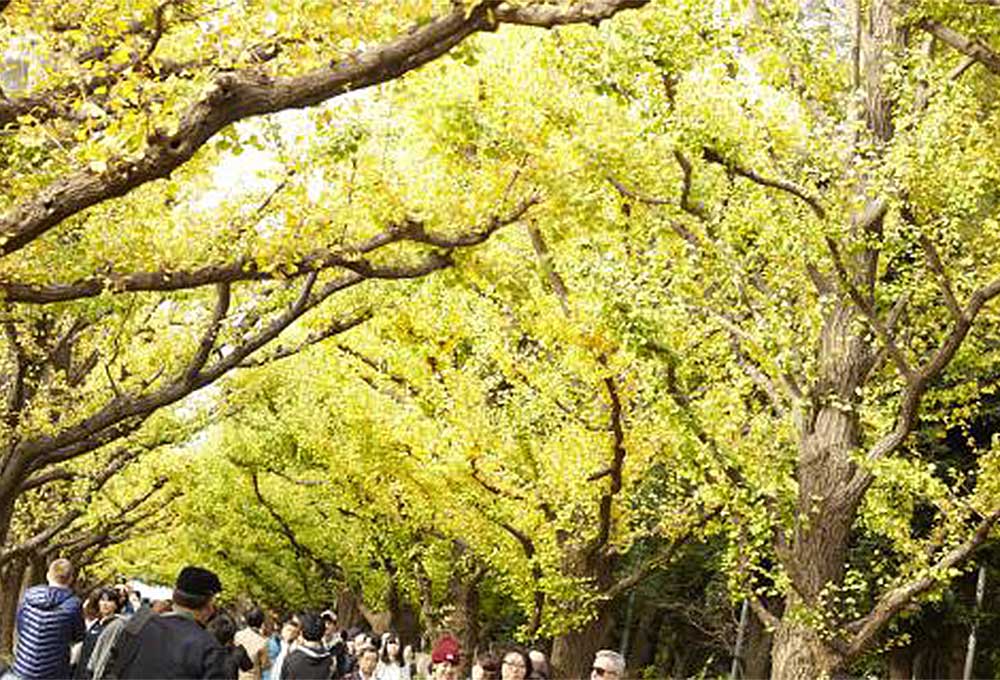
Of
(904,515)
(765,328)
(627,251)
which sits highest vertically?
(627,251)

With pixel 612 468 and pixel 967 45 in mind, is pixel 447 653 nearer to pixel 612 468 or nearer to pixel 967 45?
pixel 612 468

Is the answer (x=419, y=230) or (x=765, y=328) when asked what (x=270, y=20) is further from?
(x=765, y=328)

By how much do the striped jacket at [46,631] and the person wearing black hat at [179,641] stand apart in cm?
343

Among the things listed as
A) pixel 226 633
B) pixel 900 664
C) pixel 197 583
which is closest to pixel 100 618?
pixel 226 633

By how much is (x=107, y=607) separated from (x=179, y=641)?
561 cm

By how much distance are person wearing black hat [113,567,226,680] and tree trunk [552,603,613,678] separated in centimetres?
1006

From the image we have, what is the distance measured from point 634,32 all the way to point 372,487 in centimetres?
1353

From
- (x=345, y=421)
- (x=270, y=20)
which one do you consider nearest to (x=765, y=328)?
(x=270, y=20)

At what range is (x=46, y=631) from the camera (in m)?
9.62

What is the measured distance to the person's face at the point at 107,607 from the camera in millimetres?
11383

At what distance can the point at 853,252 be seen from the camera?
440 inches

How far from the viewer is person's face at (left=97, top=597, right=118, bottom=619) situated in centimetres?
1138

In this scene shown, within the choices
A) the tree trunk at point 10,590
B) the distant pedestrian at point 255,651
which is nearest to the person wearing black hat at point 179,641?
the distant pedestrian at point 255,651

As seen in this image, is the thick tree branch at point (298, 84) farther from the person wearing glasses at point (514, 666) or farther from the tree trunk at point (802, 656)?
the tree trunk at point (802, 656)
